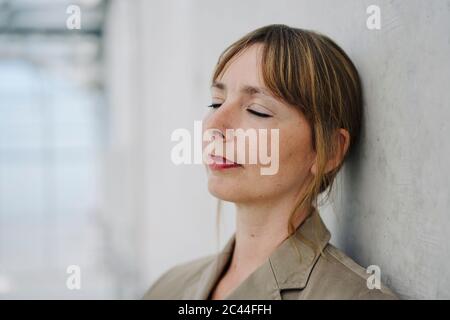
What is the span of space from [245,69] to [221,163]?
0.19 m

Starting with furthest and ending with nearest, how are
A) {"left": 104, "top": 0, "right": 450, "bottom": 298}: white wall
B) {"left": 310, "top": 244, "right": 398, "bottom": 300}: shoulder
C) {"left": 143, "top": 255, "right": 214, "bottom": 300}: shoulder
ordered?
1. {"left": 143, "top": 255, "right": 214, "bottom": 300}: shoulder
2. {"left": 310, "top": 244, "right": 398, "bottom": 300}: shoulder
3. {"left": 104, "top": 0, "right": 450, "bottom": 298}: white wall

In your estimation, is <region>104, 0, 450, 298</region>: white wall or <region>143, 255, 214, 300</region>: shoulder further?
<region>143, 255, 214, 300</region>: shoulder

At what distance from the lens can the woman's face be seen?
3.39 ft

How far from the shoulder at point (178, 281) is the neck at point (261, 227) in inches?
9.2

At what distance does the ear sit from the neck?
9 centimetres

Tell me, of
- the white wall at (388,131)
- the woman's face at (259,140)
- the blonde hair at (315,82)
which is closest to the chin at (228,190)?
the woman's face at (259,140)

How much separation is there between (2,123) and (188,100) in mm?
6702

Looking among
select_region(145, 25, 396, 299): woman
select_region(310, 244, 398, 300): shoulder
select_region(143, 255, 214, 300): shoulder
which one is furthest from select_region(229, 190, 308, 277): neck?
select_region(143, 255, 214, 300): shoulder

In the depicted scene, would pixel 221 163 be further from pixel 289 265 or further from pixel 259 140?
pixel 289 265

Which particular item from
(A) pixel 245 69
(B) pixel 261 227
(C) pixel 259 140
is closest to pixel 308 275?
(B) pixel 261 227

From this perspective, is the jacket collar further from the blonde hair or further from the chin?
the chin

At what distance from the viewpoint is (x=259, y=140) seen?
1.04 meters
